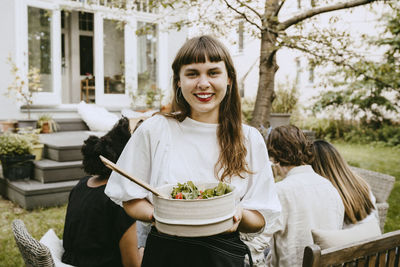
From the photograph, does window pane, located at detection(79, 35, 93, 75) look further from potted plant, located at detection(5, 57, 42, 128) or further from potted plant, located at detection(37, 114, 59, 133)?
potted plant, located at detection(37, 114, 59, 133)

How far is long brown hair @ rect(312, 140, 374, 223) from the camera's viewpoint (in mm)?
2191

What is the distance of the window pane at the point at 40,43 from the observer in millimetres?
7102

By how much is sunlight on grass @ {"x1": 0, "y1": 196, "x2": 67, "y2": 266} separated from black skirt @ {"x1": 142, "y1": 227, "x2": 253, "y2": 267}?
8.00 ft

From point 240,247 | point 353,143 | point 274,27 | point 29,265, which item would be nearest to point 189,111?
point 240,247

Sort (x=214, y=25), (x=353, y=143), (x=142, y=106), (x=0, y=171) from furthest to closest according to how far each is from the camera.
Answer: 1. (x=353, y=143)
2. (x=142, y=106)
3. (x=0, y=171)
4. (x=214, y=25)

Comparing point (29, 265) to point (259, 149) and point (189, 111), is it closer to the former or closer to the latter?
point (189, 111)

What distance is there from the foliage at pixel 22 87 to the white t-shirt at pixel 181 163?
588 centimetres

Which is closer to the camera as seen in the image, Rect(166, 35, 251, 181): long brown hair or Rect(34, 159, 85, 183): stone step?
Rect(166, 35, 251, 181): long brown hair

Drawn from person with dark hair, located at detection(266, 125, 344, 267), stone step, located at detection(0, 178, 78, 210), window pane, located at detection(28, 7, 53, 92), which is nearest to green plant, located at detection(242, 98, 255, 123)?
window pane, located at detection(28, 7, 53, 92)

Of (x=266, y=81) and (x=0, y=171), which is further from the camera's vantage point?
(x=0, y=171)

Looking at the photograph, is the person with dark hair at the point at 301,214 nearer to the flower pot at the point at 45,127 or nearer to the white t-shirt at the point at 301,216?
the white t-shirt at the point at 301,216

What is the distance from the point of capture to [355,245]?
137 cm

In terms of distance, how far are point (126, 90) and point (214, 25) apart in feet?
15.1

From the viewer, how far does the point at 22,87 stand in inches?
266
